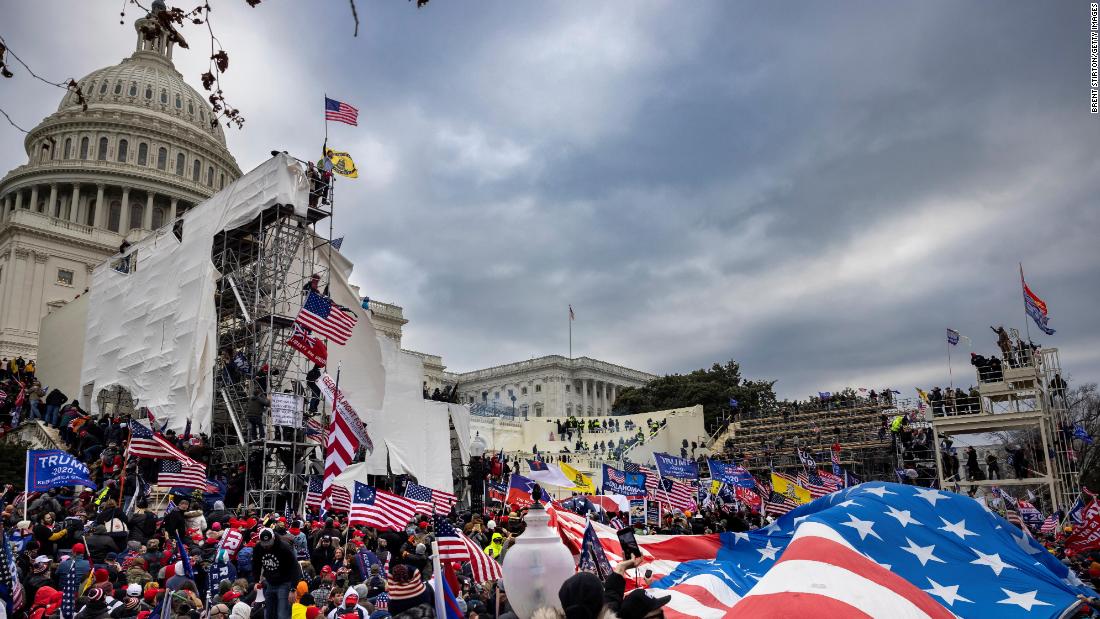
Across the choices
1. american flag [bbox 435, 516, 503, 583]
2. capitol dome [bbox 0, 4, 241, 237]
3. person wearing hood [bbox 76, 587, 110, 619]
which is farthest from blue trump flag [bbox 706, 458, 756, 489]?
capitol dome [bbox 0, 4, 241, 237]

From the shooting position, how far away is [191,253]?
101ft

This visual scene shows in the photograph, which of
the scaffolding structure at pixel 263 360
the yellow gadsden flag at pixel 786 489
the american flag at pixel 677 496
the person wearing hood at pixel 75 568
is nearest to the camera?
the person wearing hood at pixel 75 568

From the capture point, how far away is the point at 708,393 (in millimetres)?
73000

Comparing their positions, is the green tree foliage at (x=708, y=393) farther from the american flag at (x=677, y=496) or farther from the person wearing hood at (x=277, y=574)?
the person wearing hood at (x=277, y=574)

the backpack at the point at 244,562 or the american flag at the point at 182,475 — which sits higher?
the american flag at the point at 182,475

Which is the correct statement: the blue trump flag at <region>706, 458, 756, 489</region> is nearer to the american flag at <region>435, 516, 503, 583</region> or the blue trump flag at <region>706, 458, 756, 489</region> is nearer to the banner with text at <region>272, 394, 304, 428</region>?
the banner with text at <region>272, 394, 304, 428</region>

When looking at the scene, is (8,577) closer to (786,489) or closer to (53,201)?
(786,489)

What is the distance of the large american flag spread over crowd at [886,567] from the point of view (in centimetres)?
734

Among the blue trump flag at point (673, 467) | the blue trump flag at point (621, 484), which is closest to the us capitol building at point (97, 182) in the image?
the blue trump flag at point (621, 484)

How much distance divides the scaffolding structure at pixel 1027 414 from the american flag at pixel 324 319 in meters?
21.5

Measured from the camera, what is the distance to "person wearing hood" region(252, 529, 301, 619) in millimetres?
9555

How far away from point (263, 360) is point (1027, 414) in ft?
88.6

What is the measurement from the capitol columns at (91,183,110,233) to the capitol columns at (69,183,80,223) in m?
1.38

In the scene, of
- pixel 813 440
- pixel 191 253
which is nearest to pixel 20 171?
pixel 191 253
